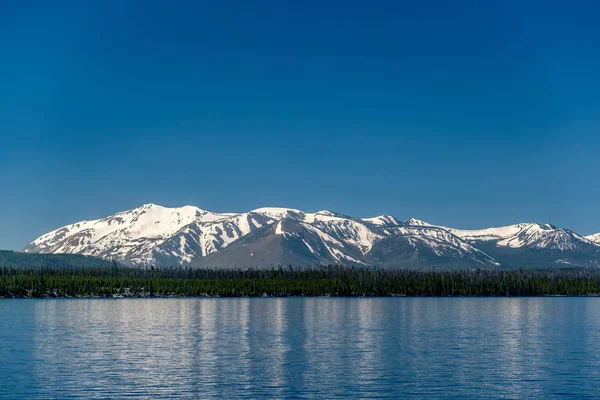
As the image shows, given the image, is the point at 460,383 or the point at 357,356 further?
the point at 357,356

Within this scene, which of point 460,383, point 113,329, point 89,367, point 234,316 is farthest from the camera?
point 234,316

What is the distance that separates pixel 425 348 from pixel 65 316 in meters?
97.3

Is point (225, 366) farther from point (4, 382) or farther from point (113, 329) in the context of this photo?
point (113, 329)

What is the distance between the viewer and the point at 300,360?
89938 millimetres

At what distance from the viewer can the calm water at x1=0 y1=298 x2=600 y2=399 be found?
71.1m

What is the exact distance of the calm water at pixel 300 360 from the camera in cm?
7106

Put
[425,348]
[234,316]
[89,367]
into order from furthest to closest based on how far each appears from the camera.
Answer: [234,316]
[425,348]
[89,367]

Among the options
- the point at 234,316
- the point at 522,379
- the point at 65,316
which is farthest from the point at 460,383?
the point at 65,316

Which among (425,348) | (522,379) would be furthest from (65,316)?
(522,379)

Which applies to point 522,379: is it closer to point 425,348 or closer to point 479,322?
point 425,348

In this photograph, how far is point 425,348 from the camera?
101438 millimetres

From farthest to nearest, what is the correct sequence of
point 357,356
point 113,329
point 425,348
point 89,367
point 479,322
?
point 479,322 < point 113,329 < point 425,348 < point 357,356 < point 89,367

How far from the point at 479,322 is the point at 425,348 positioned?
174 ft

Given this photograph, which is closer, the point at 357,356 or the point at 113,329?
the point at 357,356
